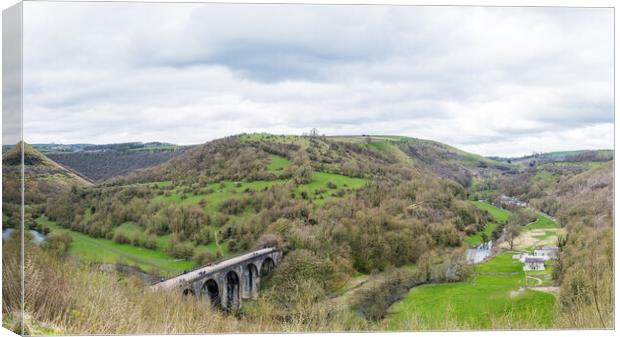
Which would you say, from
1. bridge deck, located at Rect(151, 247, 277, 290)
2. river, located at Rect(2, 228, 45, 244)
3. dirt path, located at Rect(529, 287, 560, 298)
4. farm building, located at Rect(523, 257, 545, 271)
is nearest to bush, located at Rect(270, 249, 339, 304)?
bridge deck, located at Rect(151, 247, 277, 290)

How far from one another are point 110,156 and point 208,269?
287 centimetres

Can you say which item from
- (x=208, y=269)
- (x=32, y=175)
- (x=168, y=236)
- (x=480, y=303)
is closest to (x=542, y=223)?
(x=480, y=303)

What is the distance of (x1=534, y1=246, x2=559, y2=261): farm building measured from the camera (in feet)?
28.0

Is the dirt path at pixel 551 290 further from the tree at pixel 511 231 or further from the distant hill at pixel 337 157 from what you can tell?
the distant hill at pixel 337 157

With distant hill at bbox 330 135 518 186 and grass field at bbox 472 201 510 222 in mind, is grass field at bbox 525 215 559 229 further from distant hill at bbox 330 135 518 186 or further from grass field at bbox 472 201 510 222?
distant hill at bbox 330 135 518 186

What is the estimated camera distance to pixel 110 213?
890cm

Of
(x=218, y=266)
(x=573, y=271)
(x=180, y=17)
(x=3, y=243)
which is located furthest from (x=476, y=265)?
(x=3, y=243)

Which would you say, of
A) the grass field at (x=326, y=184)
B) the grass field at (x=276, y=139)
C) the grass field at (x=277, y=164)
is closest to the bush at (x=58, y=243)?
the grass field at (x=276, y=139)

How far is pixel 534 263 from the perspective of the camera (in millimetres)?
8656

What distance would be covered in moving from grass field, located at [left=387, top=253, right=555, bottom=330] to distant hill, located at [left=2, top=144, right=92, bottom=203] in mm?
5625

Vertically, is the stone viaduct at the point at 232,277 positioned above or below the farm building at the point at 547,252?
below

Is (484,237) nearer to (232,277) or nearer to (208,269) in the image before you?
(232,277)

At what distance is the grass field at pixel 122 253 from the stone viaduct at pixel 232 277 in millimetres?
261

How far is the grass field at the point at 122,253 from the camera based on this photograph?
26.8ft
